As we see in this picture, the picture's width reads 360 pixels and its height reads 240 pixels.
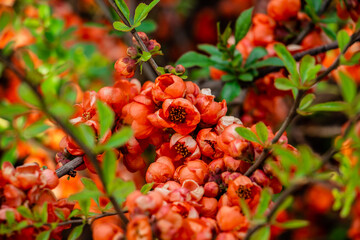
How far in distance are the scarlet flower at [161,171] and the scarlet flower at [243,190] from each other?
145mm

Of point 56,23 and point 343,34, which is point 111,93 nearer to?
point 343,34

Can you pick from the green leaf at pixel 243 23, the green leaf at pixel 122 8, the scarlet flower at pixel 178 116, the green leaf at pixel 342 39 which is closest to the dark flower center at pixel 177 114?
the scarlet flower at pixel 178 116

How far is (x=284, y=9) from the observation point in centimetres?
111

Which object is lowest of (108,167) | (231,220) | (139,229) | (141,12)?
(231,220)

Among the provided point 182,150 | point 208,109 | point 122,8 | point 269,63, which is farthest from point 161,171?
point 269,63

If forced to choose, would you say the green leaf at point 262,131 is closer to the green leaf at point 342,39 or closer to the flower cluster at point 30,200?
the green leaf at point 342,39

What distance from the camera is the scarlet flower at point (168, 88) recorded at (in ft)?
2.39

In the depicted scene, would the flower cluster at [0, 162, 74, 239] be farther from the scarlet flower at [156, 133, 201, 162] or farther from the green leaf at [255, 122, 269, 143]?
the green leaf at [255, 122, 269, 143]

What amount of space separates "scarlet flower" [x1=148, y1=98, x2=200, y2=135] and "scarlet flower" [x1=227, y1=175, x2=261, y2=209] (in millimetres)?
155

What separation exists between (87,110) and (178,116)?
0.22 metres

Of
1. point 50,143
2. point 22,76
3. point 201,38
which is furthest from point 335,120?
point 22,76

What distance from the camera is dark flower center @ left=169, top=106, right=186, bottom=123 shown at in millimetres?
731

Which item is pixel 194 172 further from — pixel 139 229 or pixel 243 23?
pixel 243 23

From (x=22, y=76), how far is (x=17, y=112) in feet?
0.23
